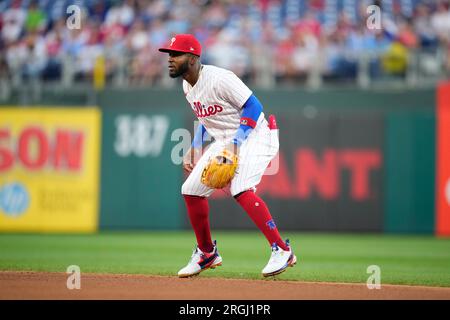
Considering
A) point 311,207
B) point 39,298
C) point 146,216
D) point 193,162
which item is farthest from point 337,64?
point 39,298

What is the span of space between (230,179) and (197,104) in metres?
0.76

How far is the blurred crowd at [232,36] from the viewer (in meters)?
15.4

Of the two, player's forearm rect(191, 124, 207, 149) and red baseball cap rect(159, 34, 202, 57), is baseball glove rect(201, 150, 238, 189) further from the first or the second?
red baseball cap rect(159, 34, 202, 57)

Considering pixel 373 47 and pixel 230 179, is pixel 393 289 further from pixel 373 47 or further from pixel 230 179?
pixel 373 47

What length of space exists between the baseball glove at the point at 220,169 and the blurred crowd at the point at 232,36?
26.4 ft

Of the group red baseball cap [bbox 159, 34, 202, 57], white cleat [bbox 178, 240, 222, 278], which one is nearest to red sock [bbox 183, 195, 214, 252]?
white cleat [bbox 178, 240, 222, 278]

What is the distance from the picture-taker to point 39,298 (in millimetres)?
6461

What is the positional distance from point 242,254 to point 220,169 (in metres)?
4.16

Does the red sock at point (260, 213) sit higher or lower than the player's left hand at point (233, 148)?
lower

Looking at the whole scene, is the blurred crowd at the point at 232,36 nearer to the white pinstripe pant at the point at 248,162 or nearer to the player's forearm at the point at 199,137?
the player's forearm at the point at 199,137

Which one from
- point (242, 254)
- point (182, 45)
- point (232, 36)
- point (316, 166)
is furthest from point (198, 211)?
point (232, 36)

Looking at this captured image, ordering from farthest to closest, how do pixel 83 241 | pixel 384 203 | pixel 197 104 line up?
pixel 384 203
pixel 83 241
pixel 197 104

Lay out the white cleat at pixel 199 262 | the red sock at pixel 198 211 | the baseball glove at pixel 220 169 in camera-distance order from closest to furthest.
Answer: the baseball glove at pixel 220 169 → the red sock at pixel 198 211 → the white cleat at pixel 199 262

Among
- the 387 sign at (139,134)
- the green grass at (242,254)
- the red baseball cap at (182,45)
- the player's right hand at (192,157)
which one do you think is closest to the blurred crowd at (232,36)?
the 387 sign at (139,134)
